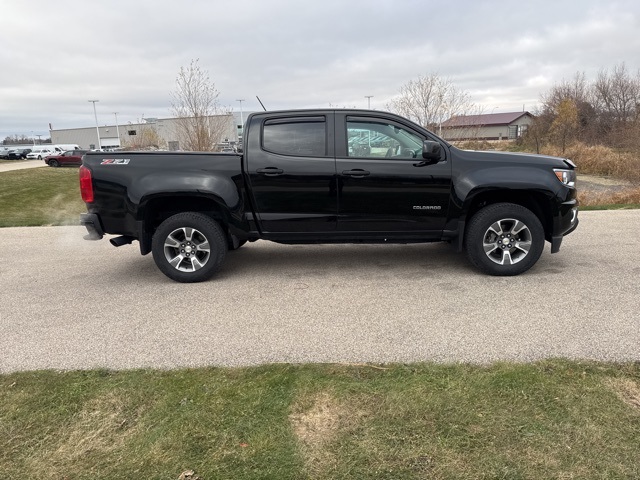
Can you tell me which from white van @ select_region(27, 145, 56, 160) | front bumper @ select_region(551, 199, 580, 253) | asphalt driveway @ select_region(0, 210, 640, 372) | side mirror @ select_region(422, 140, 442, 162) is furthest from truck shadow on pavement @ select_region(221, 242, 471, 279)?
white van @ select_region(27, 145, 56, 160)

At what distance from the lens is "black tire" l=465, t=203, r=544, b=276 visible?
521cm

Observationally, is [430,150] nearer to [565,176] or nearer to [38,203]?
[565,176]

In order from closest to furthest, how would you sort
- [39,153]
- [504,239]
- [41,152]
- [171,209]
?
[504,239] < [171,209] < [39,153] < [41,152]

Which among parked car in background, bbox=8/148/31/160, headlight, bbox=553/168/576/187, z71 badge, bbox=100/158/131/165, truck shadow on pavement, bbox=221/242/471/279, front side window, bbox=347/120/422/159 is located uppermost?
parked car in background, bbox=8/148/31/160

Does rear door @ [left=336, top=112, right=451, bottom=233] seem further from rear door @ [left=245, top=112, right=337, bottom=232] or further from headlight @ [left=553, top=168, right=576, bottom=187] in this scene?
headlight @ [left=553, top=168, right=576, bottom=187]

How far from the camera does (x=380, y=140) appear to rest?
209 inches

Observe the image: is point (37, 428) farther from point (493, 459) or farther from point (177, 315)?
point (493, 459)

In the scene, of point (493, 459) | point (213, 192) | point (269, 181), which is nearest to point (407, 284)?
point (269, 181)

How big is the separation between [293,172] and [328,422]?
313cm

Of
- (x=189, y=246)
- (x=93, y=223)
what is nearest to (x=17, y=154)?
(x=93, y=223)

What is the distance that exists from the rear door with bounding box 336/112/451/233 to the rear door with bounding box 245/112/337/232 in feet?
0.50

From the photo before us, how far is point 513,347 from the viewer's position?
11.7 ft

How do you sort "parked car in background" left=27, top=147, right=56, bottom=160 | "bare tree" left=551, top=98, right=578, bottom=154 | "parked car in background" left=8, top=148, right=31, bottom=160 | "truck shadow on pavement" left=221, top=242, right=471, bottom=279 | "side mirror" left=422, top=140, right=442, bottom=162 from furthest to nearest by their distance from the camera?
"parked car in background" left=8, top=148, right=31, bottom=160, "parked car in background" left=27, top=147, right=56, bottom=160, "bare tree" left=551, top=98, right=578, bottom=154, "truck shadow on pavement" left=221, top=242, right=471, bottom=279, "side mirror" left=422, top=140, right=442, bottom=162

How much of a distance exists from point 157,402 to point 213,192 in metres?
2.73
